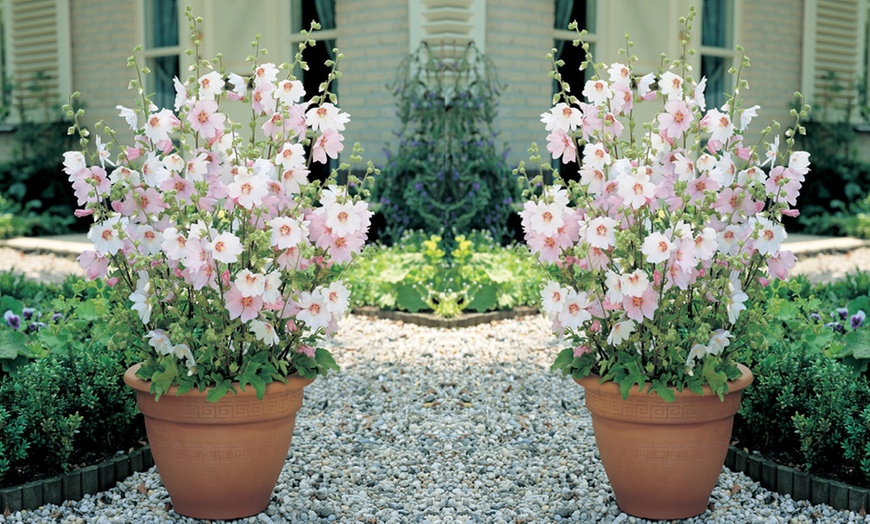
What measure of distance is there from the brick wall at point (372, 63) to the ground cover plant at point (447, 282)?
4.61 ft

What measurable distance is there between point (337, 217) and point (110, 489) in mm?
1192

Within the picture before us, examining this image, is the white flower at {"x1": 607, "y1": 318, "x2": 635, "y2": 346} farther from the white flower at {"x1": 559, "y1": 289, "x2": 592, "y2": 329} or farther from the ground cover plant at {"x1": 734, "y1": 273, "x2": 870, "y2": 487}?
the ground cover plant at {"x1": 734, "y1": 273, "x2": 870, "y2": 487}

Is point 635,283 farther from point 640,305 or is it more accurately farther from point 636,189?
point 636,189

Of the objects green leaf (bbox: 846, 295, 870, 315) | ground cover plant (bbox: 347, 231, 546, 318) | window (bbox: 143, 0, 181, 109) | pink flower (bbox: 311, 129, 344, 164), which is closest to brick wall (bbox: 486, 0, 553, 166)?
ground cover plant (bbox: 347, 231, 546, 318)

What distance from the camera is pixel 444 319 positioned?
509 centimetres

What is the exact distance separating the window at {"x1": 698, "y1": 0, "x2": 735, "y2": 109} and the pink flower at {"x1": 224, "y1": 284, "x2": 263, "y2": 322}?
6.84 meters

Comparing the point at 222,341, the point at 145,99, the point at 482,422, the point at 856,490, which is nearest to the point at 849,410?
the point at 856,490

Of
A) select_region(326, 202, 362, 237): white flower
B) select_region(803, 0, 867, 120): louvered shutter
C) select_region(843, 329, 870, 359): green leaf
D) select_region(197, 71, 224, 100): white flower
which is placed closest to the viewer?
select_region(326, 202, 362, 237): white flower

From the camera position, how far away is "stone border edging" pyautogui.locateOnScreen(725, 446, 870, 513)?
8.73 feet

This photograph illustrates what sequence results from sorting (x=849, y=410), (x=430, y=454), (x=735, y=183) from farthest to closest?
(x=430, y=454)
(x=849, y=410)
(x=735, y=183)

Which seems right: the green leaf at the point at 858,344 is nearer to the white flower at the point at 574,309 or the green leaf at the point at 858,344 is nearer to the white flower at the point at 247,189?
the white flower at the point at 574,309

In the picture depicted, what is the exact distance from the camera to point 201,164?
2424 mm

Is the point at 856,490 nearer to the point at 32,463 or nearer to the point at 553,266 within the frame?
the point at 553,266

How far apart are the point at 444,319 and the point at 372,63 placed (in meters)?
2.42
